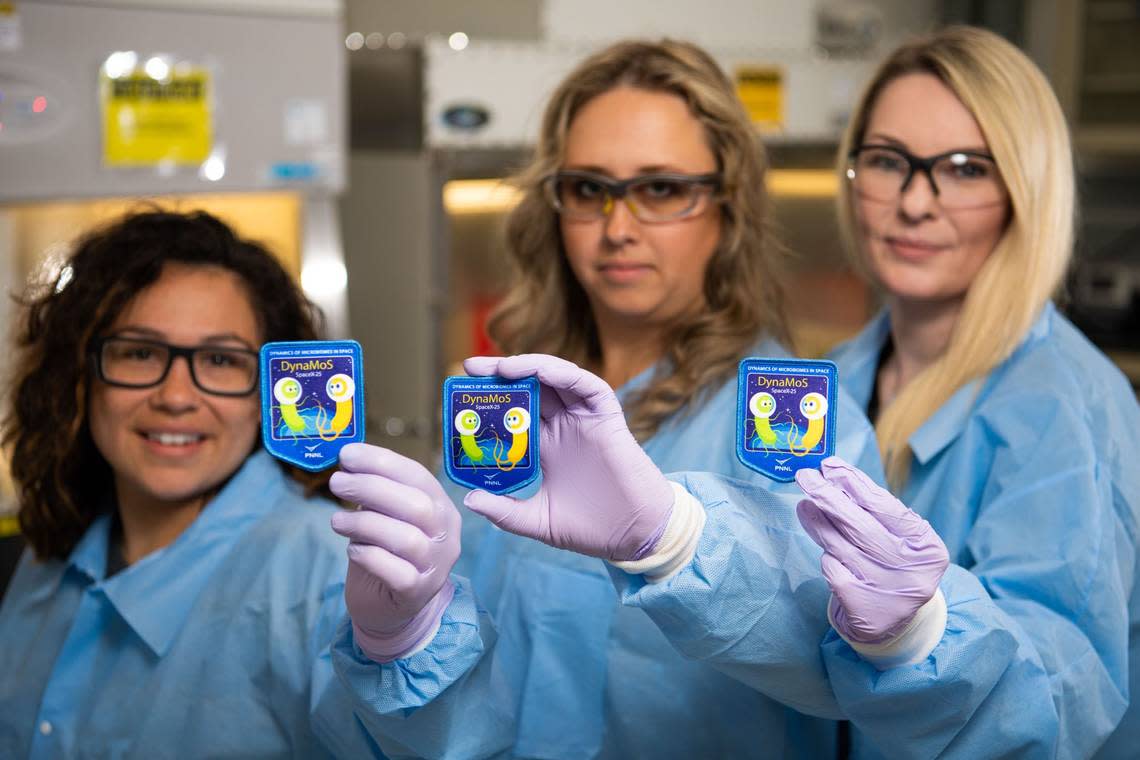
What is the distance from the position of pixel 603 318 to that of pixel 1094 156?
3015 millimetres

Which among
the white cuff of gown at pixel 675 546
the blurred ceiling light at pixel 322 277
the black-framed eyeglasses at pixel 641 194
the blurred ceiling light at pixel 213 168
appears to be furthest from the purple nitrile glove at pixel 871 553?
the blurred ceiling light at pixel 213 168

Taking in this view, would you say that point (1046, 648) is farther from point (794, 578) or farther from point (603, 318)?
point (603, 318)

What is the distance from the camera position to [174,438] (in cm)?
157

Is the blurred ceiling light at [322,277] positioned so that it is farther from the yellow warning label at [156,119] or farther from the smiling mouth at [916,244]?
the smiling mouth at [916,244]

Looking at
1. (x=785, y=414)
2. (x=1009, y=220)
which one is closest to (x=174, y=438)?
(x=785, y=414)

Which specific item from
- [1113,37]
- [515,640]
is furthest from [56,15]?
[1113,37]

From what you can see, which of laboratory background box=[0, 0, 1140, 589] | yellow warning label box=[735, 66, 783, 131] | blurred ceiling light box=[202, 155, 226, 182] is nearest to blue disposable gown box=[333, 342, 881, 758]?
laboratory background box=[0, 0, 1140, 589]

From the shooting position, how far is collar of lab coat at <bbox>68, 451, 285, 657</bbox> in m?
1.57

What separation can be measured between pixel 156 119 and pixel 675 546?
1.70 m

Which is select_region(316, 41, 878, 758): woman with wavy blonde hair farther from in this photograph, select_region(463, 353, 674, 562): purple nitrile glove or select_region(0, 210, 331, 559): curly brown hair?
select_region(0, 210, 331, 559): curly brown hair

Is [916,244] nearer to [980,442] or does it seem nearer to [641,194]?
[980,442]

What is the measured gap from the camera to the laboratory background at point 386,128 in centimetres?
231

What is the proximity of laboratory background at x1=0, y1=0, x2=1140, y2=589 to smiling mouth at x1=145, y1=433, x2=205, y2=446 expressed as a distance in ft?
1.34

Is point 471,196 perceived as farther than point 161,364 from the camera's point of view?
Yes
